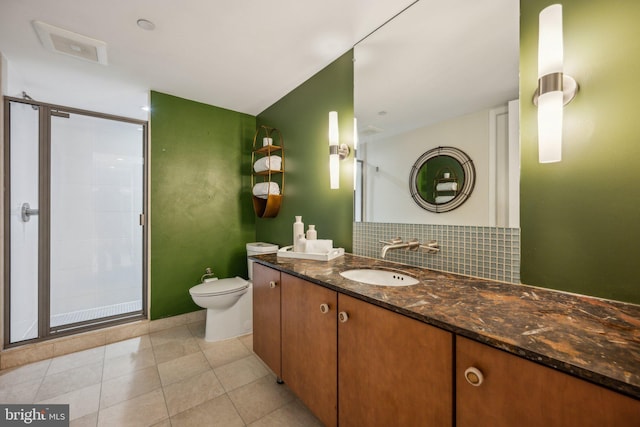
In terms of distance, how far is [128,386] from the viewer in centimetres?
164

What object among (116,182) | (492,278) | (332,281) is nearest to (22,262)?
(116,182)

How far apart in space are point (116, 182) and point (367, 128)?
2.64m

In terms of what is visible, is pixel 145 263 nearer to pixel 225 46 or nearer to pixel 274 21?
pixel 225 46

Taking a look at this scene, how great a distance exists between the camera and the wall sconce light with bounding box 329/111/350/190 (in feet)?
6.01

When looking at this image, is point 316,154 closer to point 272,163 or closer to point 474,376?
point 272,163

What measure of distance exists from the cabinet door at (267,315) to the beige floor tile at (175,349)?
74 cm

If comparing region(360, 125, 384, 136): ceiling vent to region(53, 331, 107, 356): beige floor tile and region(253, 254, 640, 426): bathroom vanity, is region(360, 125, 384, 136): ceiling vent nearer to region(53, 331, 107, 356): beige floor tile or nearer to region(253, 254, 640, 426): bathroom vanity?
region(253, 254, 640, 426): bathroom vanity

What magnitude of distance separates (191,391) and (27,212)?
202cm

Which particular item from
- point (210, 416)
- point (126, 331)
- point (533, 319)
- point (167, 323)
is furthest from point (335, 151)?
point (126, 331)

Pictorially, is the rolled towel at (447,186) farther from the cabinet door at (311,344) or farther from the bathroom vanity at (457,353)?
the cabinet door at (311,344)

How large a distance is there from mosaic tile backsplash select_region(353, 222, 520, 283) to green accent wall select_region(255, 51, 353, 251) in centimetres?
46

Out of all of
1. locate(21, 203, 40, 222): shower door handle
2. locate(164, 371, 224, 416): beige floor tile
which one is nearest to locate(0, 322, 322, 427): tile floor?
locate(164, 371, 224, 416): beige floor tile

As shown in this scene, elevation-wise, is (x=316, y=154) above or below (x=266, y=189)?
above

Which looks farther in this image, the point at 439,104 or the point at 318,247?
the point at 318,247
